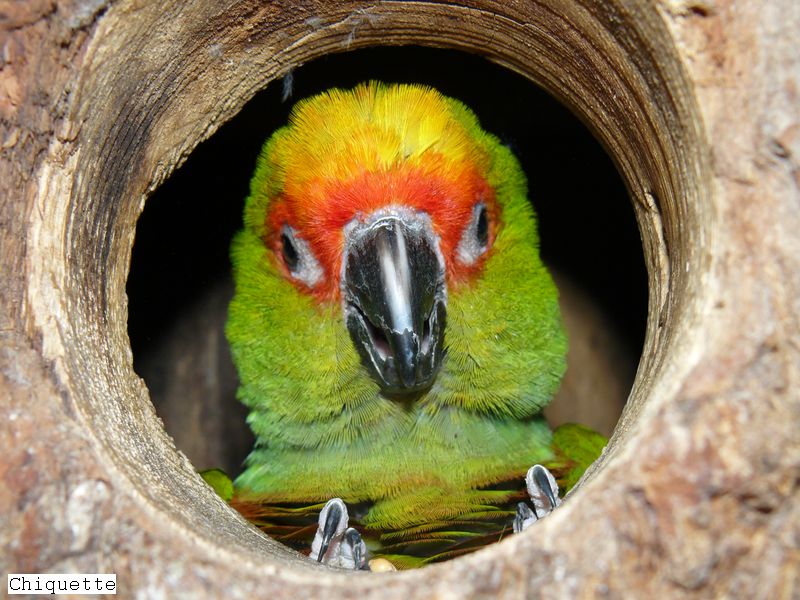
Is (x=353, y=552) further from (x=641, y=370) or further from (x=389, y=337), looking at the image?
(x=641, y=370)

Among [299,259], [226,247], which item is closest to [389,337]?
[299,259]

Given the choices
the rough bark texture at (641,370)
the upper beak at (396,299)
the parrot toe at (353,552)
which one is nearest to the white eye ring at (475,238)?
the upper beak at (396,299)

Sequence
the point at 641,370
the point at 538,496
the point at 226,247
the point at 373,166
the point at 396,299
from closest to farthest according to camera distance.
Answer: the point at 641,370
the point at 396,299
the point at 373,166
the point at 538,496
the point at 226,247

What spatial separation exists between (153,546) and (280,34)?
57.3 inches

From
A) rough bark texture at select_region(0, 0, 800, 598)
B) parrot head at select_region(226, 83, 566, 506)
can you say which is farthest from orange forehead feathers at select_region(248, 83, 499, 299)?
rough bark texture at select_region(0, 0, 800, 598)

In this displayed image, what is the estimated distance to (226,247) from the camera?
331 centimetres

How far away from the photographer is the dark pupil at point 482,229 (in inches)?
90.6

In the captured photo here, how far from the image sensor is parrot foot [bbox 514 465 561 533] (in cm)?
220

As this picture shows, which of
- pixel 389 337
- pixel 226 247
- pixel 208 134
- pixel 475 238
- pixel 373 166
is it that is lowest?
pixel 389 337

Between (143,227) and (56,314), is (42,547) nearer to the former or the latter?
(56,314)

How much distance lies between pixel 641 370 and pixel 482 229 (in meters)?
0.71

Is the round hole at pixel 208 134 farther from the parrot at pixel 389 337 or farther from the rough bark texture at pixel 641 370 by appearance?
the parrot at pixel 389 337

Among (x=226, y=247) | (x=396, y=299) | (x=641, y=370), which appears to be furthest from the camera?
(x=226, y=247)

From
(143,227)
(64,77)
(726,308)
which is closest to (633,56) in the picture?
(726,308)
